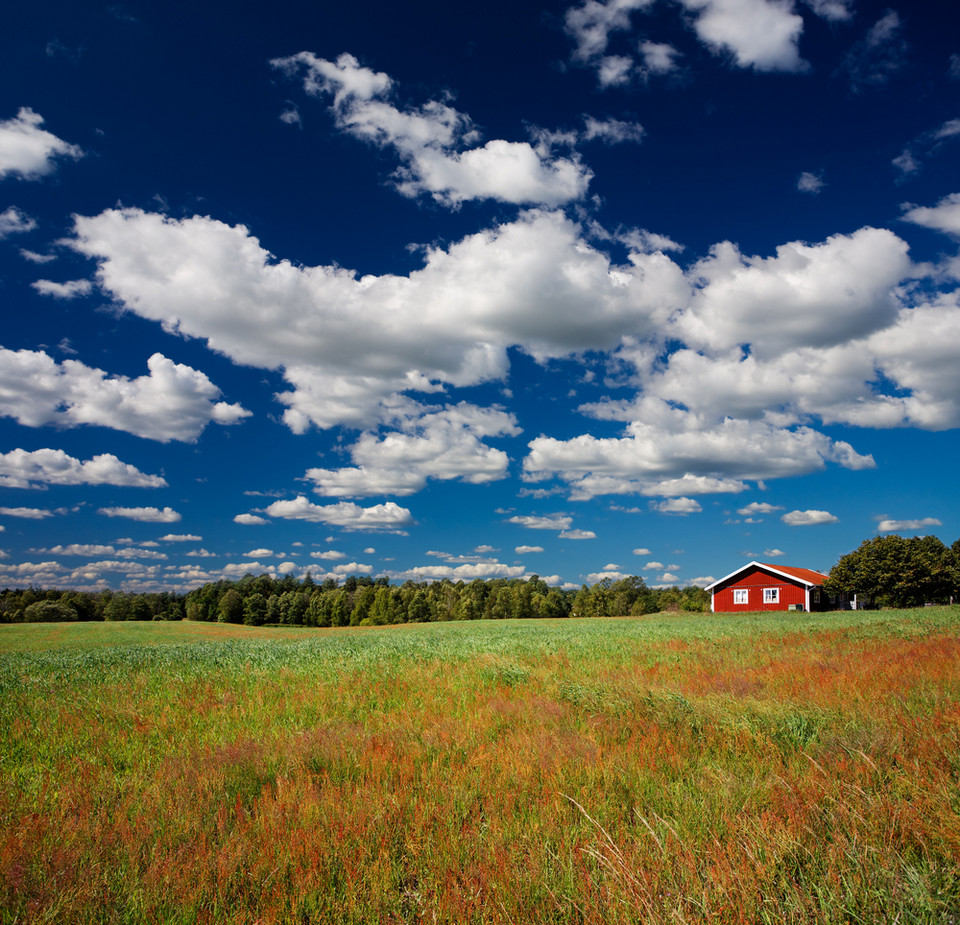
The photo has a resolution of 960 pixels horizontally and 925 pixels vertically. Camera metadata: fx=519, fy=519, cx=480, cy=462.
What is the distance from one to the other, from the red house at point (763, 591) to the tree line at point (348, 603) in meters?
27.9

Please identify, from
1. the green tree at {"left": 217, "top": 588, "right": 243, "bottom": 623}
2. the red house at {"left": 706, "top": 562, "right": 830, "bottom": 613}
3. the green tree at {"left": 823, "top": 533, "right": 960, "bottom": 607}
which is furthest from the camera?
the green tree at {"left": 217, "top": 588, "right": 243, "bottom": 623}

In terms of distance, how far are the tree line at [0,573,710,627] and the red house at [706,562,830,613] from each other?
27.9 metres

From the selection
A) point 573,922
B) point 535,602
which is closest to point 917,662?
point 573,922

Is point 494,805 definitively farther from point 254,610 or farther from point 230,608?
point 230,608

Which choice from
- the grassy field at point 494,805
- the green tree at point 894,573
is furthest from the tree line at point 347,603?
the grassy field at point 494,805

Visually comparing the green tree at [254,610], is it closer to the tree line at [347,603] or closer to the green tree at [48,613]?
the tree line at [347,603]

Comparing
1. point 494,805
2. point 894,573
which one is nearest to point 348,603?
point 894,573

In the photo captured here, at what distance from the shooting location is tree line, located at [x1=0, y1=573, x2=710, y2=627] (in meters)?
100

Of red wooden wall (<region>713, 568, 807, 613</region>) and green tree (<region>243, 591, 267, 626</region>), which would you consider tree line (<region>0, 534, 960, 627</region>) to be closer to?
green tree (<region>243, 591, 267, 626</region>)

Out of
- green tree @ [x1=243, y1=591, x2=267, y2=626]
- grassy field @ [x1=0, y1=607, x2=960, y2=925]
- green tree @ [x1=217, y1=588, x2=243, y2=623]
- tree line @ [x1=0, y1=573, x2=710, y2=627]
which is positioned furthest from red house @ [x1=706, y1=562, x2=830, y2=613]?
green tree @ [x1=217, y1=588, x2=243, y2=623]

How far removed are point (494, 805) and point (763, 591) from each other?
73722mm

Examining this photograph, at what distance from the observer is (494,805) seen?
5.31 metres

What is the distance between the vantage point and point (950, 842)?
13.9ft

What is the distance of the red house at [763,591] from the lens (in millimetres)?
66438
